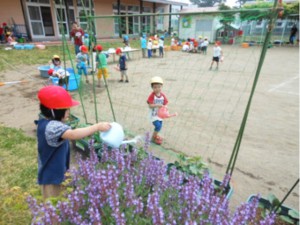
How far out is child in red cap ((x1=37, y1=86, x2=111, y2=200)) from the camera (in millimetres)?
1713

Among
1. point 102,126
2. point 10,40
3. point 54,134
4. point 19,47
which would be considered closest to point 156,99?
point 102,126

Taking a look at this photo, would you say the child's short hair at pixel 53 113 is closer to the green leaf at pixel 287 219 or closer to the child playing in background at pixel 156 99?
the child playing in background at pixel 156 99

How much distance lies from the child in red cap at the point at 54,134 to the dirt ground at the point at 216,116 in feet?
5.18

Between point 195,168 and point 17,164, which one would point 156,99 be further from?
point 17,164

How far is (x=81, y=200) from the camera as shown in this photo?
57.3 inches

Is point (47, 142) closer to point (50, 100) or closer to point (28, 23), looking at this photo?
point (50, 100)

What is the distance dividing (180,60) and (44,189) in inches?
405

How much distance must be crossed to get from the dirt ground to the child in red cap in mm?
1579

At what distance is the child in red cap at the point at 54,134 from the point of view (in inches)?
67.4

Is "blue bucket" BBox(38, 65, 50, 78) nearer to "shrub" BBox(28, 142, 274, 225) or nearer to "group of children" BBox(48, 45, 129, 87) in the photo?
"group of children" BBox(48, 45, 129, 87)

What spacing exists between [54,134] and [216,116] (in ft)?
13.7

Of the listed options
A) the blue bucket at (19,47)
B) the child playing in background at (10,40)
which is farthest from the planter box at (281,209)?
the child playing in background at (10,40)

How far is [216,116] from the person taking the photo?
5.27 m

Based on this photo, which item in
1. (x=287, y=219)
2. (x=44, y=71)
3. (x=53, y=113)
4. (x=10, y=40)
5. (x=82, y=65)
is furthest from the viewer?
(x=10, y=40)
